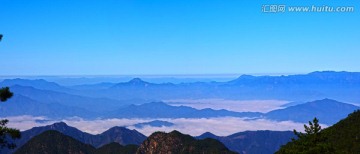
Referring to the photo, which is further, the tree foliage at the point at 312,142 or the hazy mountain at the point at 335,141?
the hazy mountain at the point at 335,141

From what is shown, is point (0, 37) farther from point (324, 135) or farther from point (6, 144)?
point (324, 135)

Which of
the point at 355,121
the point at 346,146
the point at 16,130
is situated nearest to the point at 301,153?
the point at 16,130

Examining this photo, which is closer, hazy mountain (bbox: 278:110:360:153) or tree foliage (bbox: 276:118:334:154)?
tree foliage (bbox: 276:118:334:154)

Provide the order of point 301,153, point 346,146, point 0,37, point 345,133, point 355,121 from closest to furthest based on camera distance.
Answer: point 301,153
point 0,37
point 346,146
point 345,133
point 355,121

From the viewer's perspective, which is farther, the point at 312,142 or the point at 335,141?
the point at 335,141

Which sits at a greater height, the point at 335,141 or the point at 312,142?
the point at 312,142

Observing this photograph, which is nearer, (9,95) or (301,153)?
(301,153)

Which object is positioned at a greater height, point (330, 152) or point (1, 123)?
point (1, 123)

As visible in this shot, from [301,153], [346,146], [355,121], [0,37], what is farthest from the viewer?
[355,121]
